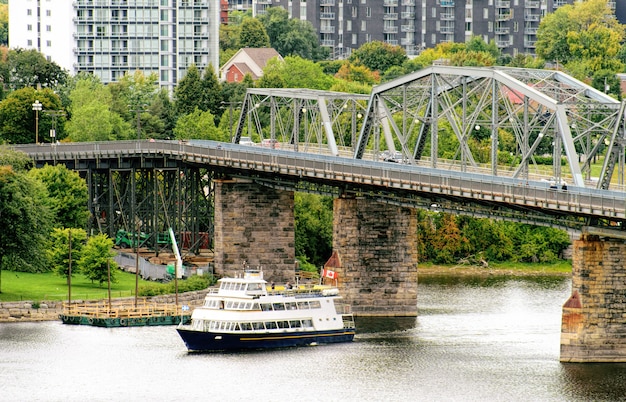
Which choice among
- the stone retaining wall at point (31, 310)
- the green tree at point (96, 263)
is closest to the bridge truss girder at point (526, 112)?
the green tree at point (96, 263)

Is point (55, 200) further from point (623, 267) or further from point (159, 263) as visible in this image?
point (623, 267)

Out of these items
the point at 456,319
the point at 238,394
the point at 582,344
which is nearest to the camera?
the point at 238,394

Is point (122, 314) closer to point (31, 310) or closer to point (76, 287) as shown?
point (31, 310)

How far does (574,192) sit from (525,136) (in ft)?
31.2

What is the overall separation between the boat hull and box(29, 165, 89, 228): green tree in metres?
36.8

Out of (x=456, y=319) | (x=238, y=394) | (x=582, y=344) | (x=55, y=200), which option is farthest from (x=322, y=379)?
(x=55, y=200)

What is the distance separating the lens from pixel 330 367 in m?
126

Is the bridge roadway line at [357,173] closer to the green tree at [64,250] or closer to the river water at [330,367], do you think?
the river water at [330,367]

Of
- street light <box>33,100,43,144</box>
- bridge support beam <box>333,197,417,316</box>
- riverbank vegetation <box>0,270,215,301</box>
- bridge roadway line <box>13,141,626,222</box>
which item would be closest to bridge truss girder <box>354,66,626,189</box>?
bridge roadway line <box>13,141,626,222</box>

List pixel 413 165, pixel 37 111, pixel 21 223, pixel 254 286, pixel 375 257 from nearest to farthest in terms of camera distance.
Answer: pixel 254 286, pixel 413 165, pixel 21 223, pixel 375 257, pixel 37 111

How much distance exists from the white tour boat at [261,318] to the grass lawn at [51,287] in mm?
18518

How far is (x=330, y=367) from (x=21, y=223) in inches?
1401

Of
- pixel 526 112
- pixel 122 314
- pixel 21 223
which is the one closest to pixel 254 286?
pixel 122 314

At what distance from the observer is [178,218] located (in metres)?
171
